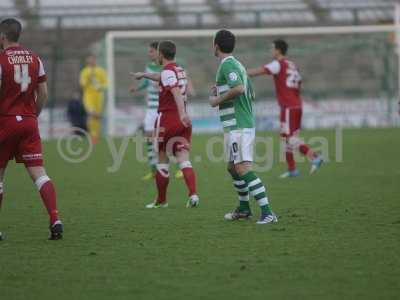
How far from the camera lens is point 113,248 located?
8.07m

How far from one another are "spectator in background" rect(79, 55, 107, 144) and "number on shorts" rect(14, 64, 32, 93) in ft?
52.3

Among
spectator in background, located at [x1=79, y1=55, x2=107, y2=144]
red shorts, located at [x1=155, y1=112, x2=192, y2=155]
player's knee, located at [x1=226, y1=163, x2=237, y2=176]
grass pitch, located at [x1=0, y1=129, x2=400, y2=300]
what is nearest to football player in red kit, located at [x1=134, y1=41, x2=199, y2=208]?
red shorts, located at [x1=155, y1=112, x2=192, y2=155]

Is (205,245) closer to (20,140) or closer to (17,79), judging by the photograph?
(20,140)

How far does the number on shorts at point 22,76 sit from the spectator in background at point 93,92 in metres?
16.0

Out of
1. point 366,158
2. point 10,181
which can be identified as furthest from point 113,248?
point 366,158

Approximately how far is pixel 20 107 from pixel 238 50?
25536 mm

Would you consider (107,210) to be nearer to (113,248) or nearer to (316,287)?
(113,248)

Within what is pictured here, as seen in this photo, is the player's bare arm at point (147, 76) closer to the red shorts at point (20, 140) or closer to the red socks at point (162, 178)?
the red socks at point (162, 178)

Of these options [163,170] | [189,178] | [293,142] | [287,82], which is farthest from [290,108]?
[163,170]

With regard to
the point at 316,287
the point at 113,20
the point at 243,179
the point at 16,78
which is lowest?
the point at 316,287

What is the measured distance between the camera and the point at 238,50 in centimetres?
3362

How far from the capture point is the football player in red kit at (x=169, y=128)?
423 inches

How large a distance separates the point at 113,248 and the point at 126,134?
21.7m

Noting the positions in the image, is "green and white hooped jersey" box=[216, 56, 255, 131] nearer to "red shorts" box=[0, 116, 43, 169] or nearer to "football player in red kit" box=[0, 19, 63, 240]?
"football player in red kit" box=[0, 19, 63, 240]
